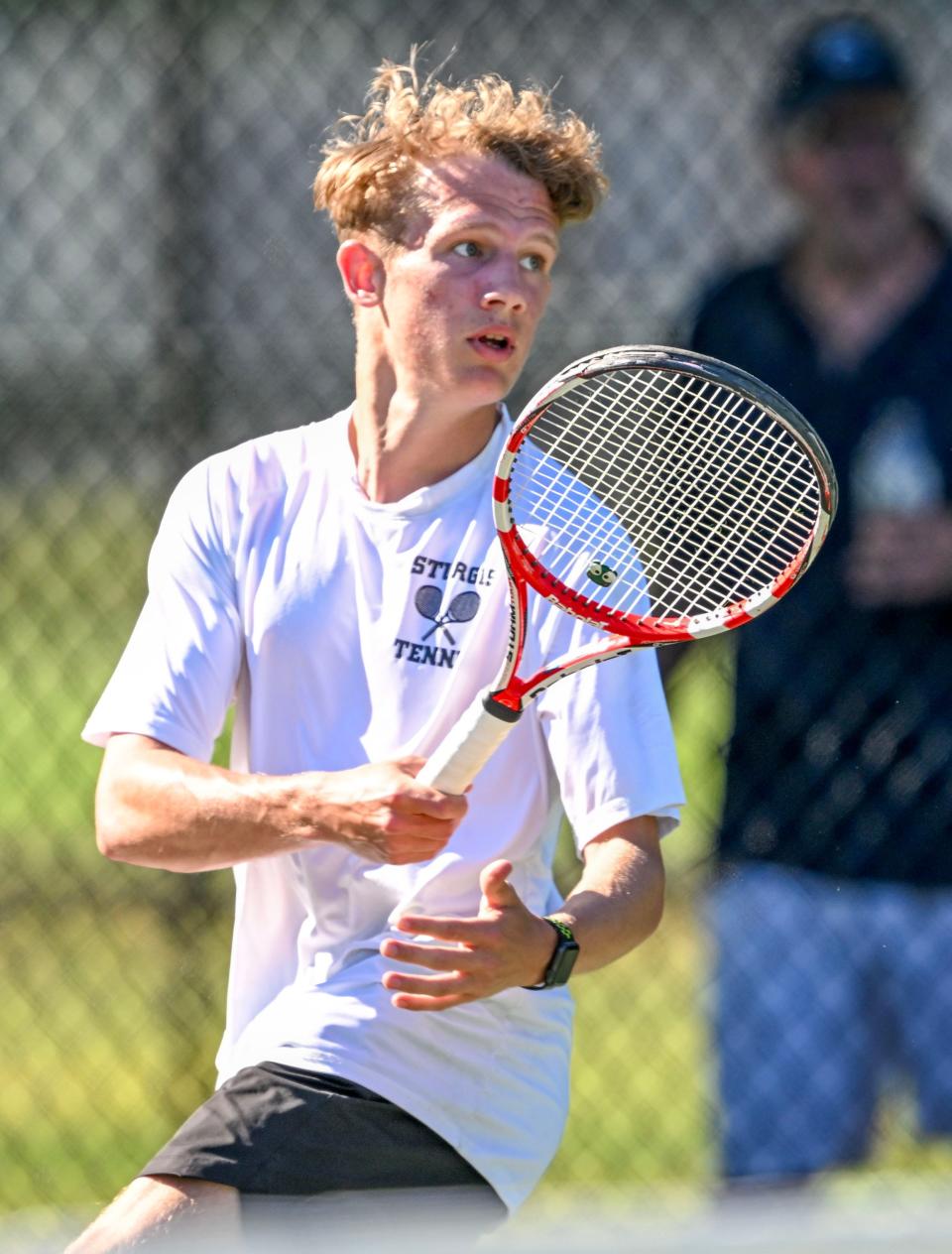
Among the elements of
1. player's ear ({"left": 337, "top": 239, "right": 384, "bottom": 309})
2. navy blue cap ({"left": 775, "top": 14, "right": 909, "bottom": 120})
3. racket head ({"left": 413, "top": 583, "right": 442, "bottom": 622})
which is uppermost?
player's ear ({"left": 337, "top": 239, "right": 384, "bottom": 309})

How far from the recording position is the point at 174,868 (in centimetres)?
215

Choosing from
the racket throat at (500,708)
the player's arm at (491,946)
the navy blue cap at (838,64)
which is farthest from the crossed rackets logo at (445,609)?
the navy blue cap at (838,64)

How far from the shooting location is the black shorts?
2.08 meters

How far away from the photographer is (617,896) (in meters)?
2.08

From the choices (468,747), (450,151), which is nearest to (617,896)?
(468,747)

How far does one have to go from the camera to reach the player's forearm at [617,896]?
6.66 feet

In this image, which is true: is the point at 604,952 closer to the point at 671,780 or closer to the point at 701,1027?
the point at 671,780

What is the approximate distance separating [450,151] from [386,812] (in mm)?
766

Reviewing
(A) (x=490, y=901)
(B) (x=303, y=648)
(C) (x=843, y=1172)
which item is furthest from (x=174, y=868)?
(C) (x=843, y=1172)

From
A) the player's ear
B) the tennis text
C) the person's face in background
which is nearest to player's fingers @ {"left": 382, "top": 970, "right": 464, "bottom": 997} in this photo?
the tennis text

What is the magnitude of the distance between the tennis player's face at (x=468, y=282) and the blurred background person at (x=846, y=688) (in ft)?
3.81

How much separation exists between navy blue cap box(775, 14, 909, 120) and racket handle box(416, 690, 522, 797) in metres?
1.74

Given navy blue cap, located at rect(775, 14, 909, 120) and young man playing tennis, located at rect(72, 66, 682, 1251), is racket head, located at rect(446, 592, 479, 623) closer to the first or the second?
young man playing tennis, located at rect(72, 66, 682, 1251)

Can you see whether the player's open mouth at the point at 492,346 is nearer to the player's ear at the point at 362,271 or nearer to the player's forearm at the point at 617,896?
the player's ear at the point at 362,271
